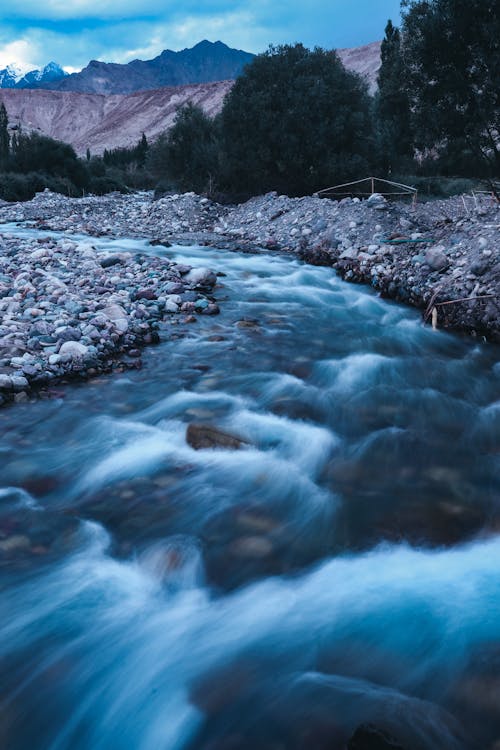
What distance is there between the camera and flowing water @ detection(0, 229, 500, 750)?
2101mm

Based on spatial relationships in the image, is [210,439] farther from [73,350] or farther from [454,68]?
[454,68]

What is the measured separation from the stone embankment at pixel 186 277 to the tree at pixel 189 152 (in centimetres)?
606

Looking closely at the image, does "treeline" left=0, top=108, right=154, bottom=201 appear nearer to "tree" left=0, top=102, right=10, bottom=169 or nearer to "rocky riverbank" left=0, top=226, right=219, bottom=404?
"tree" left=0, top=102, right=10, bottom=169

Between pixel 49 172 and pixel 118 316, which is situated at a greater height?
pixel 49 172

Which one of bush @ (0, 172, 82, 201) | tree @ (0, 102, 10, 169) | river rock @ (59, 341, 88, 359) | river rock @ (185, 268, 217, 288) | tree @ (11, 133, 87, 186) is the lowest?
river rock @ (59, 341, 88, 359)

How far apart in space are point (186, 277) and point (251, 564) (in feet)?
19.5

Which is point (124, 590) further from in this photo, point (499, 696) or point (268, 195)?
point (268, 195)

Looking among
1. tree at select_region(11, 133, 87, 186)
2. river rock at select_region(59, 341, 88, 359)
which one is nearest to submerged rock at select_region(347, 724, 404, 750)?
river rock at select_region(59, 341, 88, 359)

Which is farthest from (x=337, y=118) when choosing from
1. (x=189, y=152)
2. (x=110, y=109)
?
(x=110, y=109)

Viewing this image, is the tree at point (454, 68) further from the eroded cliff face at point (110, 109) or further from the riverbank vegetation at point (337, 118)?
the eroded cliff face at point (110, 109)

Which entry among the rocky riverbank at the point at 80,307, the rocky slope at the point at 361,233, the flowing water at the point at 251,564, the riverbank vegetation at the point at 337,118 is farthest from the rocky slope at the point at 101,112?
the flowing water at the point at 251,564

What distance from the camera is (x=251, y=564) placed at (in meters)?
2.84

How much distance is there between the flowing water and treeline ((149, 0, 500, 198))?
1280 cm

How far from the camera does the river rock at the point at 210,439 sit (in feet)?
13.0
